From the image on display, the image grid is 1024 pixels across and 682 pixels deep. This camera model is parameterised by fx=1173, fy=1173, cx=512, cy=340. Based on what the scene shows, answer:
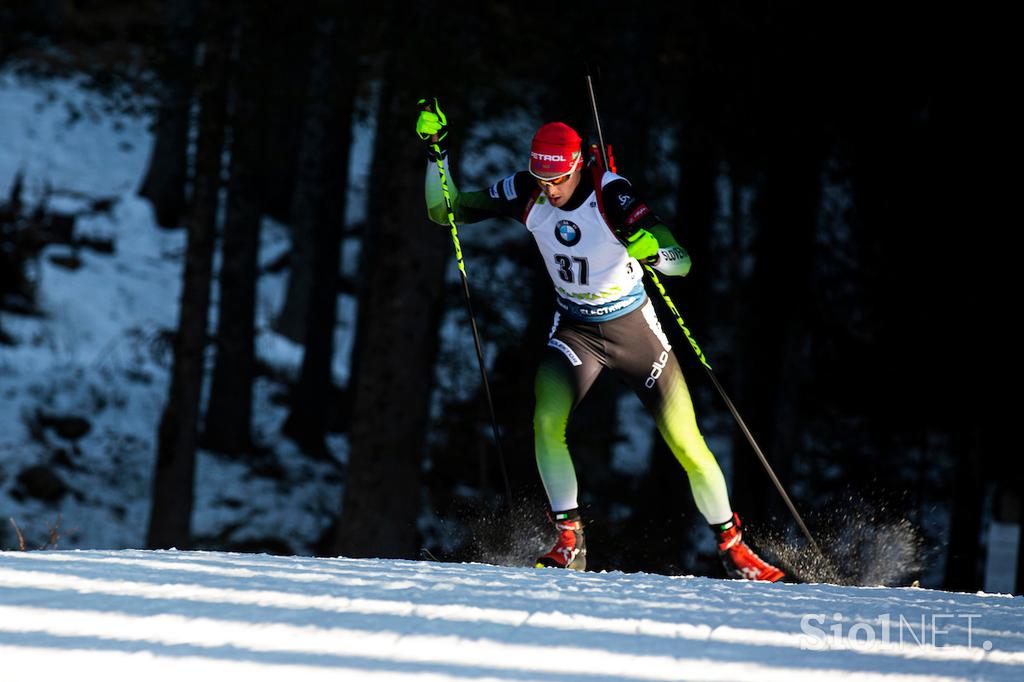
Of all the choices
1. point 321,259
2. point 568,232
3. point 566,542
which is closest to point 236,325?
point 321,259

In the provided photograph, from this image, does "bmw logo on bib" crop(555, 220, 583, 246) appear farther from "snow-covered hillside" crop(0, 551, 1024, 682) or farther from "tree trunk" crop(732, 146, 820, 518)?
"tree trunk" crop(732, 146, 820, 518)

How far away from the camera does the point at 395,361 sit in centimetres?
1015

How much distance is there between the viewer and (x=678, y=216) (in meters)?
14.7

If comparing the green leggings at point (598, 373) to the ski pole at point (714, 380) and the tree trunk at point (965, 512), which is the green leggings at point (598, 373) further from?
the tree trunk at point (965, 512)

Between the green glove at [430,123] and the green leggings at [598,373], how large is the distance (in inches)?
54.0

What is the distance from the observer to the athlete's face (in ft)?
20.4

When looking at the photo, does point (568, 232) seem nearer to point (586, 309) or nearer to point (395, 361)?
point (586, 309)

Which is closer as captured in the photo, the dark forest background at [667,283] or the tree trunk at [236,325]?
the dark forest background at [667,283]

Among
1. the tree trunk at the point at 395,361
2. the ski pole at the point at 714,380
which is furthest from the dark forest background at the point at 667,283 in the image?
the ski pole at the point at 714,380

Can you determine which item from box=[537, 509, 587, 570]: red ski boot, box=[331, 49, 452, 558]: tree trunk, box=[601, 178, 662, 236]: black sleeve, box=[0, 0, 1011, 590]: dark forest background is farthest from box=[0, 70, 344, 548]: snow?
box=[601, 178, 662, 236]: black sleeve

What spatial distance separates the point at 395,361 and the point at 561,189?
4.23 meters

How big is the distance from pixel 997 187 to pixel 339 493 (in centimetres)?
944

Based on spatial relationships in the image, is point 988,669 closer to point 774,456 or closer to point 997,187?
point 997,187

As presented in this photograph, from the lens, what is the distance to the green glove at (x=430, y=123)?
6.64 m
